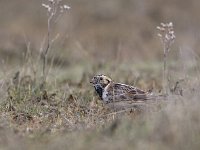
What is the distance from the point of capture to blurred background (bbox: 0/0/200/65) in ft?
62.0

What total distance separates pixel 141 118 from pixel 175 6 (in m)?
17.3

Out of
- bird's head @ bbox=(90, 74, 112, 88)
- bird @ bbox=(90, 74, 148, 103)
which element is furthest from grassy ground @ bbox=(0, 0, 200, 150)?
bird's head @ bbox=(90, 74, 112, 88)

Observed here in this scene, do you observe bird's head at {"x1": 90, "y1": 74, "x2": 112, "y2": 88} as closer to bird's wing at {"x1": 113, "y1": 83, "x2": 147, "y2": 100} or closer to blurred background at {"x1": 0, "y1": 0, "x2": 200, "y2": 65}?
bird's wing at {"x1": 113, "y1": 83, "x2": 147, "y2": 100}

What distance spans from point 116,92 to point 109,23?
1372cm

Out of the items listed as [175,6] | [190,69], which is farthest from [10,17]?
[190,69]

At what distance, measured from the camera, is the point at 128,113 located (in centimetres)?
798

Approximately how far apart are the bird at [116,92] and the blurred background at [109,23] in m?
8.75

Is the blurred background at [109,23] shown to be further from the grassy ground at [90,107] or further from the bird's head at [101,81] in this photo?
the bird's head at [101,81]

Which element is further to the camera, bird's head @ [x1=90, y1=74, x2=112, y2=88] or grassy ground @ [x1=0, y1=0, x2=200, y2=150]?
bird's head @ [x1=90, y1=74, x2=112, y2=88]

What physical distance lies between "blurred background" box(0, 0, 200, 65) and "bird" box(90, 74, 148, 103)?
875 cm

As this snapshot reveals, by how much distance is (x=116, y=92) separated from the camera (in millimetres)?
8203

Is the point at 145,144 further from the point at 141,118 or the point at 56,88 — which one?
the point at 56,88

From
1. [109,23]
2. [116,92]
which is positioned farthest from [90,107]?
[109,23]

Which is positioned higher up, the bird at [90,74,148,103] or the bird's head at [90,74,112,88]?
the bird's head at [90,74,112,88]
